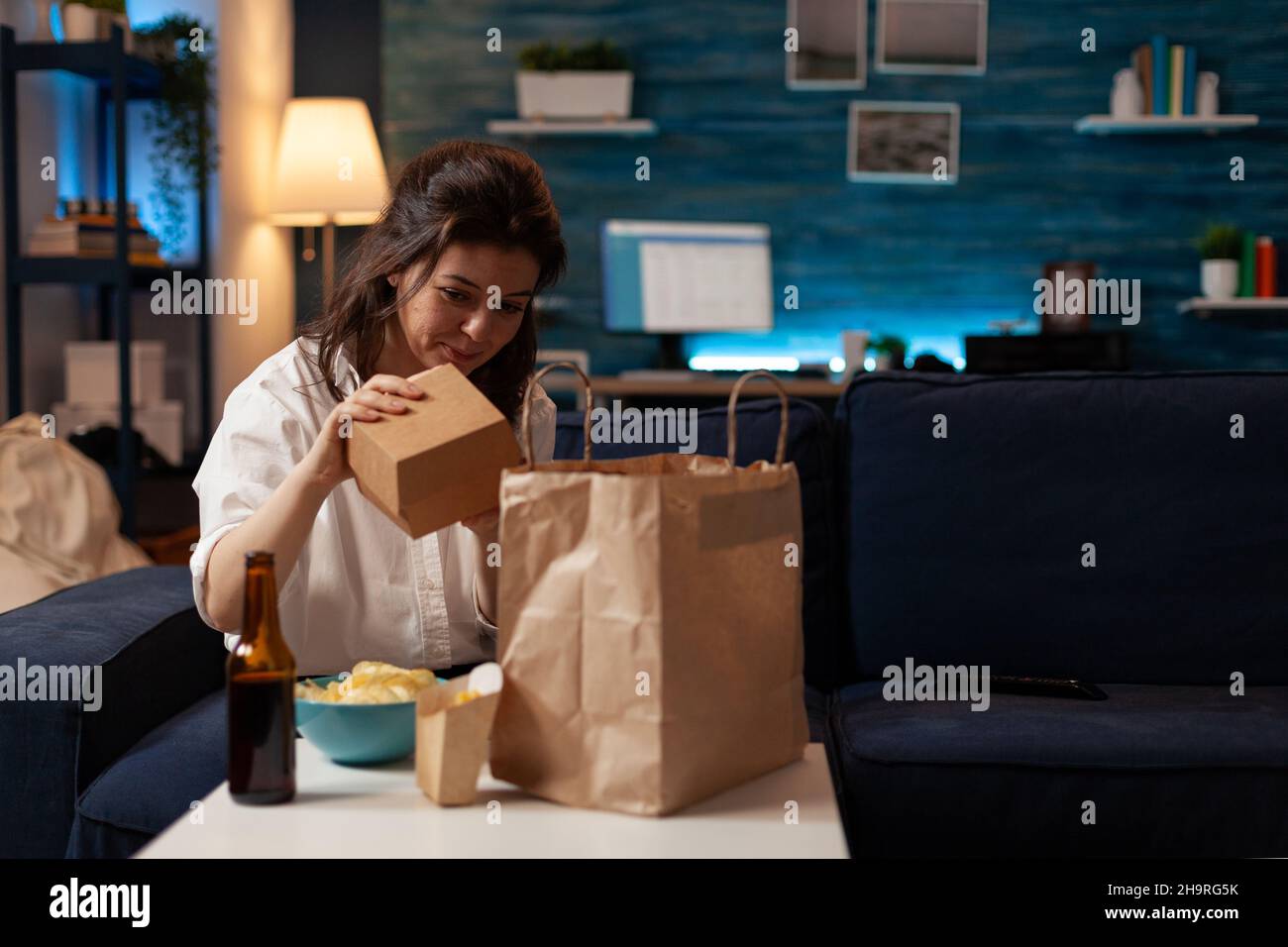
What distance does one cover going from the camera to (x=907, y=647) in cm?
185

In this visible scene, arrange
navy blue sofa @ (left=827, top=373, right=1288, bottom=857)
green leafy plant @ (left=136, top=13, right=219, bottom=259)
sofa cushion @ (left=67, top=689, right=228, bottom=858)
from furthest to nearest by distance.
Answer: green leafy plant @ (left=136, top=13, right=219, bottom=259), navy blue sofa @ (left=827, top=373, right=1288, bottom=857), sofa cushion @ (left=67, top=689, right=228, bottom=858)

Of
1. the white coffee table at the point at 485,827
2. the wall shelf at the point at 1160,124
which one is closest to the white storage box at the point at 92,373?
the white coffee table at the point at 485,827

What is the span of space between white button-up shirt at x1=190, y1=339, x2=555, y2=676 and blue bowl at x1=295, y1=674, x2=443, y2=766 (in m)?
0.43

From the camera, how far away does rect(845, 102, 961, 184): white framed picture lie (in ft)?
14.3

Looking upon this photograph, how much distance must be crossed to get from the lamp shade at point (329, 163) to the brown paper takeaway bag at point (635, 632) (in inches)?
130

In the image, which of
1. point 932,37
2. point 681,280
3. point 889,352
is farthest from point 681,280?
point 932,37

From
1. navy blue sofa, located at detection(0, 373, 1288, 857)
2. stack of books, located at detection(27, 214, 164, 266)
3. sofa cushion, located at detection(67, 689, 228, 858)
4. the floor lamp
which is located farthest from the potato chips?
the floor lamp

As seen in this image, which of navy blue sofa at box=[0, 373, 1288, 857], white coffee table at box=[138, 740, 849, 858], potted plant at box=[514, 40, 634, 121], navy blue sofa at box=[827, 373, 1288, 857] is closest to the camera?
white coffee table at box=[138, 740, 849, 858]

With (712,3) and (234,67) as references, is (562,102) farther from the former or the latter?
(234,67)

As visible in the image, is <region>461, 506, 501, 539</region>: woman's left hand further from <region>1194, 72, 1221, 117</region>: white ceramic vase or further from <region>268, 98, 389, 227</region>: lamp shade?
<region>1194, 72, 1221, 117</region>: white ceramic vase

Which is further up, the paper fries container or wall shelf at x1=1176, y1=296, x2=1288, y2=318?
wall shelf at x1=1176, y1=296, x2=1288, y2=318

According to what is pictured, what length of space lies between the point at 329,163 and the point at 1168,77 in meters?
2.72
